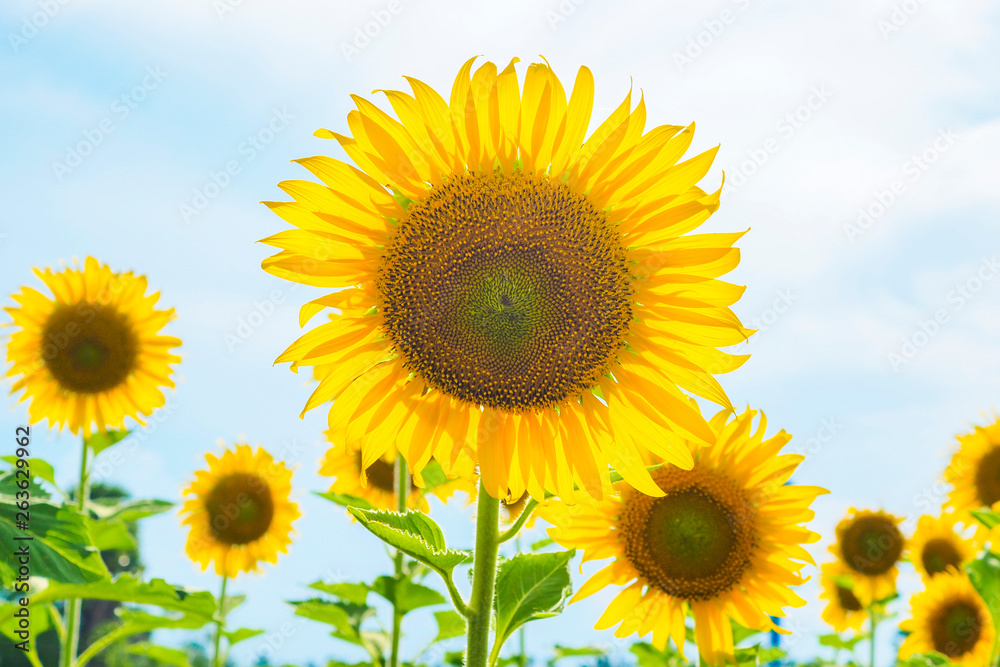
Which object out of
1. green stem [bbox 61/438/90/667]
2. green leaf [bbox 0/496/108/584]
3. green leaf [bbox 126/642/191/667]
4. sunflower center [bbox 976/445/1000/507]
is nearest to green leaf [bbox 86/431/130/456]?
green stem [bbox 61/438/90/667]

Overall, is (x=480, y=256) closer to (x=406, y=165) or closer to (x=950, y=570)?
(x=406, y=165)

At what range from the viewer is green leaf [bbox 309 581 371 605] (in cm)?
465

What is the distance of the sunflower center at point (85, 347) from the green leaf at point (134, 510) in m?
1.48

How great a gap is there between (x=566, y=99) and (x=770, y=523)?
2.31 meters

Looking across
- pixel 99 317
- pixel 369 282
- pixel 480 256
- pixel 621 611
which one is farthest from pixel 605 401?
pixel 99 317

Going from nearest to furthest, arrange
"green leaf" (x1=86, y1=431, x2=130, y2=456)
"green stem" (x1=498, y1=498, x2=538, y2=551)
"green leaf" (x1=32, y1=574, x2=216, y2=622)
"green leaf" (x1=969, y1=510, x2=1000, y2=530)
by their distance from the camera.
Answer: "green stem" (x1=498, y1=498, x2=538, y2=551) → "green leaf" (x1=32, y1=574, x2=216, y2=622) → "green leaf" (x1=969, y1=510, x2=1000, y2=530) → "green leaf" (x1=86, y1=431, x2=130, y2=456)

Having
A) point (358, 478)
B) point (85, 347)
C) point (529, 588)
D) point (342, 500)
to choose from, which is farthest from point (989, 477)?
point (85, 347)

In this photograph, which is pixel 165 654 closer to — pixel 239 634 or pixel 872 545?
pixel 239 634

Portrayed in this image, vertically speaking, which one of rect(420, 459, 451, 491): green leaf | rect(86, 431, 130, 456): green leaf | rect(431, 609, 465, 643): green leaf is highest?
rect(86, 431, 130, 456): green leaf

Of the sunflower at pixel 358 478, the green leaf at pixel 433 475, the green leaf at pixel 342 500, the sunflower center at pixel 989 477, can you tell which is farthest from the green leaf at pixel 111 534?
the sunflower center at pixel 989 477

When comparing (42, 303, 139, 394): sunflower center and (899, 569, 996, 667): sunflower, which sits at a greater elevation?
(42, 303, 139, 394): sunflower center

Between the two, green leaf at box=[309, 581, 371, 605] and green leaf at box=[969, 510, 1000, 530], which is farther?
green leaf at box=[309, 581, 371, 605]

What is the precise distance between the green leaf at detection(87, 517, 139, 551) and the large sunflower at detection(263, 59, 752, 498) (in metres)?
2.43

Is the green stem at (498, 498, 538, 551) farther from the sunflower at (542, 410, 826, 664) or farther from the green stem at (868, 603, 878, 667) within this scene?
the green stem at (868, 603, 878, 667)
